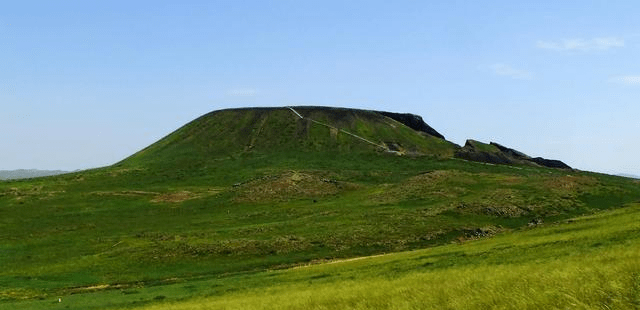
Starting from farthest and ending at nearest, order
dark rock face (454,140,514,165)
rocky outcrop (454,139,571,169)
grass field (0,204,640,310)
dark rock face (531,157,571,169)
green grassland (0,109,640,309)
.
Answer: dark rock face (531,157,571,169)
rocky outcrop (454,139,571,169)
dark rock face (454,140,514,165)
green grassland (0,109,640,309)
grass field (0,204,640,310)

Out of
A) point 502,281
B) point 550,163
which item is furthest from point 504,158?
point 502,281

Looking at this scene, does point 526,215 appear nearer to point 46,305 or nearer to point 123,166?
point 46,305

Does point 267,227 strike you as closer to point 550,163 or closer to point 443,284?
point 443,284

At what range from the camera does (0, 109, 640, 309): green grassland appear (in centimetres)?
4562

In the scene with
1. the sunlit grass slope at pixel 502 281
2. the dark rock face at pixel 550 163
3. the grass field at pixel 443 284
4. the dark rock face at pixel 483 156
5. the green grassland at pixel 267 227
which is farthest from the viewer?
the dark rock face at pixel 550 163

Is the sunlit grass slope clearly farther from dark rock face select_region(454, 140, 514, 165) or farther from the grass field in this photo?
dark rock face select_region(454, 140, 514, 165)

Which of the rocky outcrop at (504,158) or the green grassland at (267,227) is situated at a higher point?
the rocky outcrop at (504,158)

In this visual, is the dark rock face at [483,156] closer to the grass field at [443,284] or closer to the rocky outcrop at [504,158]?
the rocky outcrop at [504,158]

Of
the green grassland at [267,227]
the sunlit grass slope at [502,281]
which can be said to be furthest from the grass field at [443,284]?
the green grassland at [267,227]

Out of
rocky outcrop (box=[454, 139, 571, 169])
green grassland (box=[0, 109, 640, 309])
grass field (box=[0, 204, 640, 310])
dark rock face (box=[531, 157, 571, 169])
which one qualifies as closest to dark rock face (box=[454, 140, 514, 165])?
rocky outcrop (box=[454, 139, 571, 169])

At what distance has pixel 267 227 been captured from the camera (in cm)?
8406

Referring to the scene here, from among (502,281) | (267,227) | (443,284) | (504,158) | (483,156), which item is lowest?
(267,227)

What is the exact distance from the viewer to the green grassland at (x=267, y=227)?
45625 mm

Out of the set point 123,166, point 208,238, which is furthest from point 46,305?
point 123,166
